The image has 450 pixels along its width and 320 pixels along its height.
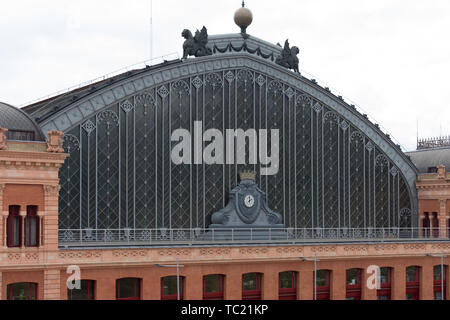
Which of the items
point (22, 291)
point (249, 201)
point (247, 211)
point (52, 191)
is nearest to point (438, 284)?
point (247, 211)

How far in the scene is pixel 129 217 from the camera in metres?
55.0

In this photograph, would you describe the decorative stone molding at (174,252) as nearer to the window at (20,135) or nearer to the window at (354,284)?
the window at (20,135)

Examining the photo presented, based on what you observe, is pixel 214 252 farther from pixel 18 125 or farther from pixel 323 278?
pixel 18 125

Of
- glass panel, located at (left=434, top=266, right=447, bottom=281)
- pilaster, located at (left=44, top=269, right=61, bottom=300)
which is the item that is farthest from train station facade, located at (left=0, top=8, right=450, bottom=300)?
glass panel, located at (left=434, top=266, right=447, bottom=281)

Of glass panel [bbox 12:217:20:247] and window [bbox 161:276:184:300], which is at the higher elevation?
glass panel [bbox 12:217:20:247]

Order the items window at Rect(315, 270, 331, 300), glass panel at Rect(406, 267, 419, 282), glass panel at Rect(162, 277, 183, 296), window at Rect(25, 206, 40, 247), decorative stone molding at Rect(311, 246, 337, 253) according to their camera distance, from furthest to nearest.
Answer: glass panel at Rect(406, 267, 419, 282), window at Rect(315, 270, 331, 300), decorative stone molding at Rect(311, 246, 337, 253), glass panel at Rect(162, 277, 183, 296), window at Rect(25, 206, 40, 247)

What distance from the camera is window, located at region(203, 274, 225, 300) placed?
176 ft

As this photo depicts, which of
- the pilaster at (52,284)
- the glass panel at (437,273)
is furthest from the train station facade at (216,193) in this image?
the glass panel at (437,273)

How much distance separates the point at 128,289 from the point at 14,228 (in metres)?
8.80

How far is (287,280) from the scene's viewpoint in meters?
57.4

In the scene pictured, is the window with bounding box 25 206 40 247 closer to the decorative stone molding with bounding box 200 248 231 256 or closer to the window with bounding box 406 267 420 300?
the decorative stone molding with bounding box 200 248 231 256

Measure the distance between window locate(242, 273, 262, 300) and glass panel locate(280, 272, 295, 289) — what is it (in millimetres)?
1947
